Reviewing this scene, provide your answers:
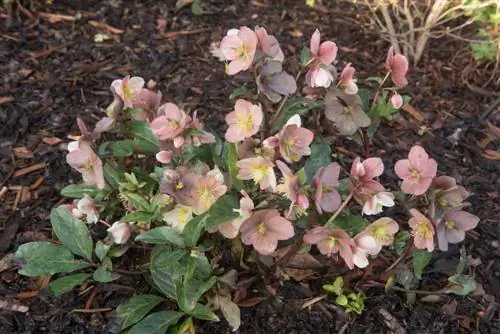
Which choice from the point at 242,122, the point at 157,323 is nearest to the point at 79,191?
the point at 157,323

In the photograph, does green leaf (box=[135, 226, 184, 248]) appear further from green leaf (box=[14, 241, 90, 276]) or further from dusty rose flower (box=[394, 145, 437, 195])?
dusty rose flower (box=[394, 145, 437, 195])

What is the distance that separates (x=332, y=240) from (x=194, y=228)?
1.21 feet

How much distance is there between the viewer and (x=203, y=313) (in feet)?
5.91

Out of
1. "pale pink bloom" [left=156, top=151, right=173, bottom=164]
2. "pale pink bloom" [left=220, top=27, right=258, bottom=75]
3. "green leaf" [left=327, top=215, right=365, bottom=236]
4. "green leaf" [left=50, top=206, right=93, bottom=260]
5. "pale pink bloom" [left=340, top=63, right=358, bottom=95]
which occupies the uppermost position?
"pale pink bloom" [left=220, top=27, right=258, bottom=75]

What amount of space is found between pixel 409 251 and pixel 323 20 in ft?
5.99

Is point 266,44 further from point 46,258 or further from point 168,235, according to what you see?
point 46,258

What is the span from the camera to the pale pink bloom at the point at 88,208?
5.92 ft

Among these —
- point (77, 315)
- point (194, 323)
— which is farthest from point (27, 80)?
point (194, 323)

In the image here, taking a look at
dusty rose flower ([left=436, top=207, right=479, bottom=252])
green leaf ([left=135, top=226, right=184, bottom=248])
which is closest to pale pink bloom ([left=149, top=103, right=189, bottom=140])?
green leaf ([left=135, top=226, right=184, bottom=248])

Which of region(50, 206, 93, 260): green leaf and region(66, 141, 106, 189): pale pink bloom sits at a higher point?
region(66, 141, 106, 189): pale pink bloom

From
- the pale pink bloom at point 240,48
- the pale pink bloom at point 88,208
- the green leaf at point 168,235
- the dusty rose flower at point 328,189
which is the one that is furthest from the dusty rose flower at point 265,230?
the pale pink bloom at point 88,208

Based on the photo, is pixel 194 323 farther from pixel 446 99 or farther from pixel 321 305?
pixel 446 99

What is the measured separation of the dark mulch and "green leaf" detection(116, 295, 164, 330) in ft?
0.34

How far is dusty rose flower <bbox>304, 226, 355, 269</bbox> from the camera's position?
1.59m
